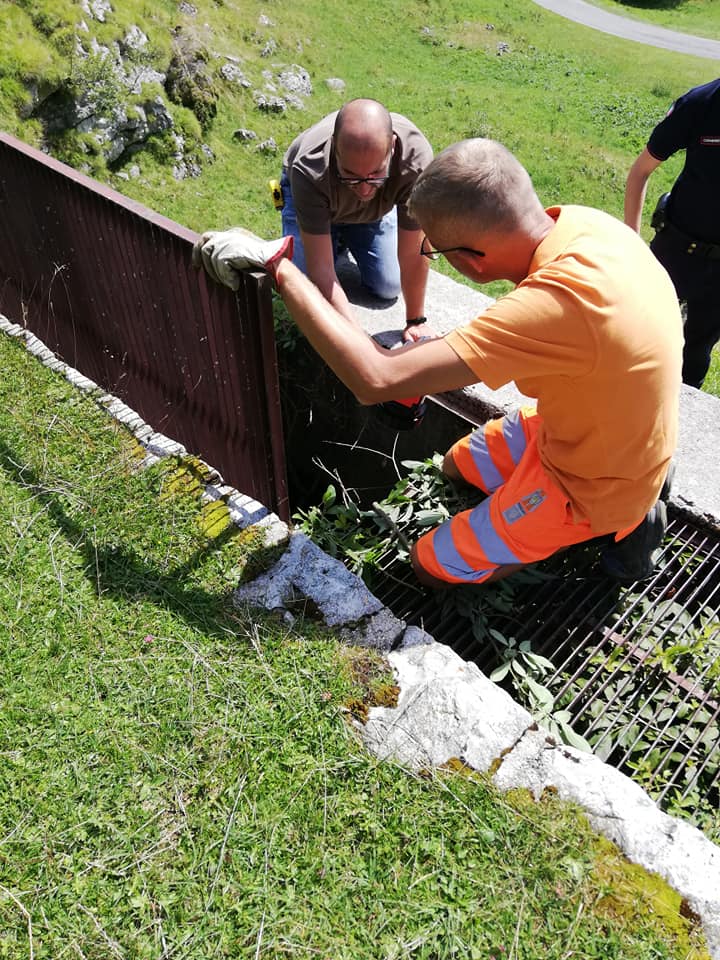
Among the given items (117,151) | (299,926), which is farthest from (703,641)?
(117,151)

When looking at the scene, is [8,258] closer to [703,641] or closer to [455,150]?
[455,150]

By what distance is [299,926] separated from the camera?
1.72 metres

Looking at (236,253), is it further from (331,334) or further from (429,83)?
(429,83)

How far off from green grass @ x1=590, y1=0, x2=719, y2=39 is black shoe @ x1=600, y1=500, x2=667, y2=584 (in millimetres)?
33808

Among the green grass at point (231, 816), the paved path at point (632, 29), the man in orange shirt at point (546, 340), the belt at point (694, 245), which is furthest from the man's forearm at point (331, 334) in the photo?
the paved path at point (632, 29)

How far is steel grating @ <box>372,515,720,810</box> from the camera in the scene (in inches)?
91.6

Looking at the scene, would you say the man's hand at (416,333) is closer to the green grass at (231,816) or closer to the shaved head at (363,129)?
the shaved head at (363,129)

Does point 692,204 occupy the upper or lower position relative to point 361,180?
lower

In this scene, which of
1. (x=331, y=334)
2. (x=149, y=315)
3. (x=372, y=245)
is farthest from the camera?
(x=372, y=245)

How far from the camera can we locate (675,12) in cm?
3039

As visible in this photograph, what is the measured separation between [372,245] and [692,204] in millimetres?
1782

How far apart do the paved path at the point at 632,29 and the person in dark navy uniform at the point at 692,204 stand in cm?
2730

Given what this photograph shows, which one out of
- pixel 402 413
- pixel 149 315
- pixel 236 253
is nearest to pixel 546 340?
pixel 236 253

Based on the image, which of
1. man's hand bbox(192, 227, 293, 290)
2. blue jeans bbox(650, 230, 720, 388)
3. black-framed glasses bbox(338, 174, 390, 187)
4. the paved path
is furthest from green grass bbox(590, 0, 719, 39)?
man's hand bbox(192, 227, 293, 290)
